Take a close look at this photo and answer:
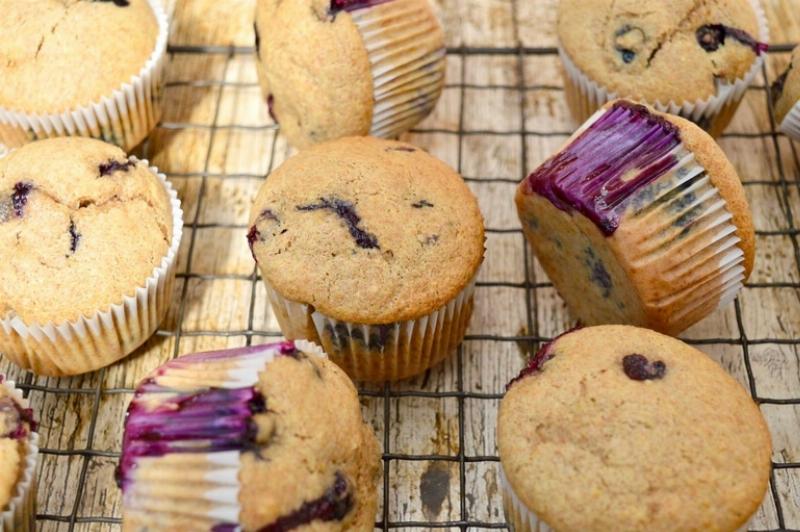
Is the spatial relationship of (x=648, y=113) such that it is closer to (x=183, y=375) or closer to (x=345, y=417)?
(x=345, y=417)

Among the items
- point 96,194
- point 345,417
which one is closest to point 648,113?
point 345,417

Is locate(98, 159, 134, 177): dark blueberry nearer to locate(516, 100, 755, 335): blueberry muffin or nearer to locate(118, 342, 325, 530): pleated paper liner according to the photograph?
locate(118, 342, 325, 530): pleated paper liner

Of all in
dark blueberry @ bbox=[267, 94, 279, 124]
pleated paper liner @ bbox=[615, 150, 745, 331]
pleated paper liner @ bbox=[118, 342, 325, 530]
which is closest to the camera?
pleated paper liner @ bbox=[118, 342, 325, 530]

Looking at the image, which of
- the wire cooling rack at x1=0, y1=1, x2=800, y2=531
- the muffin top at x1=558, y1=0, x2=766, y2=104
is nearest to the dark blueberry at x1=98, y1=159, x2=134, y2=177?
the wire cooling rack at x1=0, y1=1, x2=800, y2=531

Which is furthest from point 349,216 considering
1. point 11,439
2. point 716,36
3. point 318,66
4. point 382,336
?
point 716,36

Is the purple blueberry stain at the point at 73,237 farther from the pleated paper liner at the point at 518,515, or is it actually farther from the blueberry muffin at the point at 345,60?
the pleated paper liner at the point at 518,515

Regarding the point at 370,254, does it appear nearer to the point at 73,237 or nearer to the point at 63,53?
the point at 73,237
